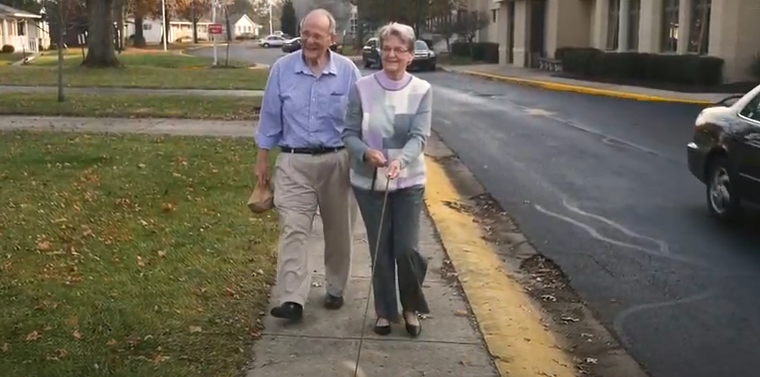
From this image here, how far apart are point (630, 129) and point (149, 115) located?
341 inches

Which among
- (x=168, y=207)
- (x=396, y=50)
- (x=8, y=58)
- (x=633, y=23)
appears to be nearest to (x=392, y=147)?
(x=396, y=50)

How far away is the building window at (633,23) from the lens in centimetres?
3644

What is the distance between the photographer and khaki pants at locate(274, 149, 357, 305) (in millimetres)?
5598

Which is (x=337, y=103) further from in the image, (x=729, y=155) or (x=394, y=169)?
(x=729, y=155)

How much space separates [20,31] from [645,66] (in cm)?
5173

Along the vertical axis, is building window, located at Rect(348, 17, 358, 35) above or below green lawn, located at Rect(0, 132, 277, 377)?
above

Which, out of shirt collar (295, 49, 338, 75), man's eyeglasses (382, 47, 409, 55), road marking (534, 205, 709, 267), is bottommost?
road marking (534, 205, 709, 267)

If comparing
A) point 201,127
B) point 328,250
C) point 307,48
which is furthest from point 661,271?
point 201,127

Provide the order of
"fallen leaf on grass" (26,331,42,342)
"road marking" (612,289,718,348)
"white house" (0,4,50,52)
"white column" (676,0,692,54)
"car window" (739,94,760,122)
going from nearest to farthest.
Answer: "fallen leaf on grass" (26,331,42,342) → "road marking" (612,289,718,348) → "car window" (739,94,760,122) → "white column" (676,0,692,54) → "white house" (0,4,50,52)

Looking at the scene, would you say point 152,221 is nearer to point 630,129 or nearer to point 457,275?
point 457,275

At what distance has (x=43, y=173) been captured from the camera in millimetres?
10828

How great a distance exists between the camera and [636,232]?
8.96 metres

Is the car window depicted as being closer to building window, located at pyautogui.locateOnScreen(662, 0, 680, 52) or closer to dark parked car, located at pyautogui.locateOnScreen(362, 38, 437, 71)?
building window, located at pyautogui.locateOnScreen(662, 0, 680, 52)

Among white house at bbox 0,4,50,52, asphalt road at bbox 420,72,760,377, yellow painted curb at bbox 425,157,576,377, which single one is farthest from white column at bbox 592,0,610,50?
white house at bbox 0,4,50,52
